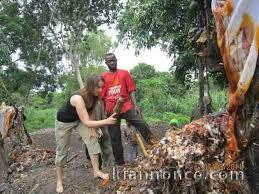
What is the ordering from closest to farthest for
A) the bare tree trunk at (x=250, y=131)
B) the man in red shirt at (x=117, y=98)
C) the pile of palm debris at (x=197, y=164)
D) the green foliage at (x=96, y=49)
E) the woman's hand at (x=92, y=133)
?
1. the bare tree trunk at (x=250, y=131)
2. the pile of palm debris at (x=197, y=164)
3. the woman's hand at (x=92, y=133)
4. the man in red shirt at (x=117, y=98)
5. the green foliage at (x=96, y=49)

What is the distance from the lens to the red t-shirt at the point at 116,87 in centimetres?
646

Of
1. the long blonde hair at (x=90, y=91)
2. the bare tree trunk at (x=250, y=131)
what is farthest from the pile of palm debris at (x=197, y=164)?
the long blonde hair at (x=90, y=91)

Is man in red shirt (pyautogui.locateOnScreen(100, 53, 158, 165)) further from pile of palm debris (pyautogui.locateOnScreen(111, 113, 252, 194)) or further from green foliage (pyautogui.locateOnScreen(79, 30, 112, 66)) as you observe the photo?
green foliage (pyautogui.locateOnScreen(79, 30, 112, 66))

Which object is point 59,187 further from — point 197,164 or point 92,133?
point 197,164

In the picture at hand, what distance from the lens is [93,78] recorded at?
17.8 feet

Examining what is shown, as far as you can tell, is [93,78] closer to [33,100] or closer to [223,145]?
[223,145]

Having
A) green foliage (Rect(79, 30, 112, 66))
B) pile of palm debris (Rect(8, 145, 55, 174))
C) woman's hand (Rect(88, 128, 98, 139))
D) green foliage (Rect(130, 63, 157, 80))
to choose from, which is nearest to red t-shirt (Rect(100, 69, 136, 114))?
woman's hand (Rect(88, 128, 98, 139))

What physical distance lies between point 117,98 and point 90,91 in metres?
1.00

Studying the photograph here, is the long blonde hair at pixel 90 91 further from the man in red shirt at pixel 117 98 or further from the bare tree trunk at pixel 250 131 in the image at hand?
the bare tree trunk at pixel 250 131

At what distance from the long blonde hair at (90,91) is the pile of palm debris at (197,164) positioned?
1.39 m

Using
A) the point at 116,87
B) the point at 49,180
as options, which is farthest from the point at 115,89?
the point at 49,180

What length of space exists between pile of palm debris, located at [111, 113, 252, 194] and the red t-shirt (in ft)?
7.04

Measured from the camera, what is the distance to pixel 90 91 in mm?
5480

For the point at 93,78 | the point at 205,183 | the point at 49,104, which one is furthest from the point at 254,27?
the point at 49,104
